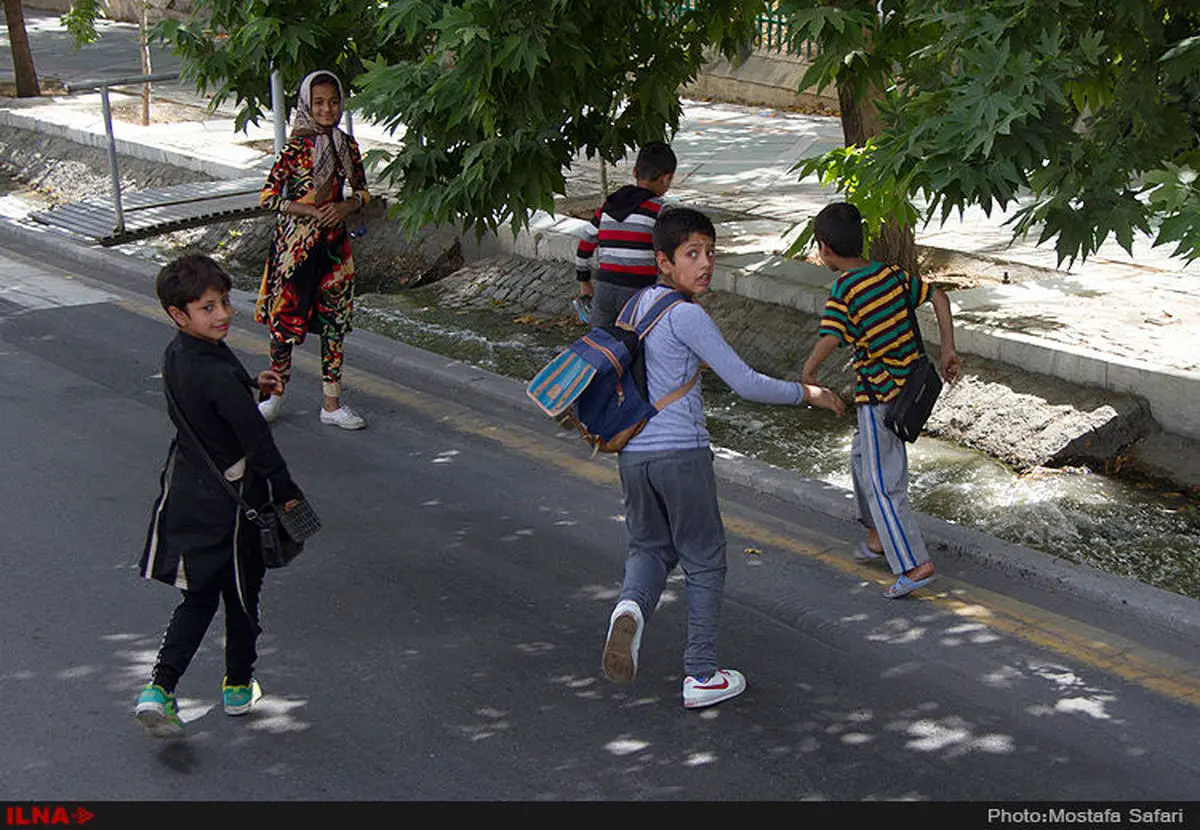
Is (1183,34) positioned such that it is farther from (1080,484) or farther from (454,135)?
(454,135)

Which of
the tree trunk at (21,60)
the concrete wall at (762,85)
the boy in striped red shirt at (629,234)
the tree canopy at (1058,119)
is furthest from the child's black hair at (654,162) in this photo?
the tree trunk at (21,60)

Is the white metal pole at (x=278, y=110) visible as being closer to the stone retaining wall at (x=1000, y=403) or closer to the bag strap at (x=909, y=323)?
the stone retaining wall at (x=1000, y=403)

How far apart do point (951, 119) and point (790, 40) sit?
5.80 feet

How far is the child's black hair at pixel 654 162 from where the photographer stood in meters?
7.32

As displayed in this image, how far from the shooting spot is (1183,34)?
5.89m

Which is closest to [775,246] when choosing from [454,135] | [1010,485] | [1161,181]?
[454,135]

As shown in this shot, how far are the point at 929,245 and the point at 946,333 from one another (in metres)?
4.55

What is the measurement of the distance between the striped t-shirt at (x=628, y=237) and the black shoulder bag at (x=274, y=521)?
2.95 meters

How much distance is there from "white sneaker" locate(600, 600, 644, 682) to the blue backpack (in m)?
0.56

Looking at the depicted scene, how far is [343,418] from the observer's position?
8.34m

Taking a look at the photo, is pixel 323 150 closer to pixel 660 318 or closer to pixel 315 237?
pixel 315 237

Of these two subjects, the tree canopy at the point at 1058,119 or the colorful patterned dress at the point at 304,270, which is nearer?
the tree canopy at the point at 1058,119
